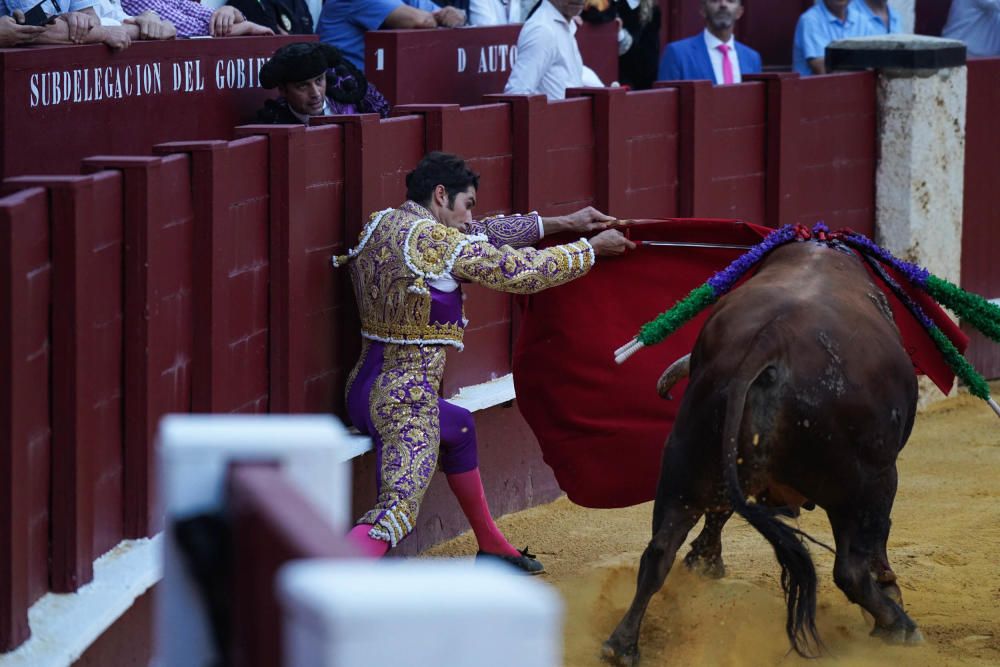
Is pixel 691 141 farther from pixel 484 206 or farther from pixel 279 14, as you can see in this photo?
pixel 279 14

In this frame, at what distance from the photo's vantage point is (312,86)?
5797 mm

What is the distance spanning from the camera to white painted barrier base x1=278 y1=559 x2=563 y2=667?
1184mm

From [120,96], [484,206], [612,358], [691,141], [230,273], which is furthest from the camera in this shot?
[691,141]

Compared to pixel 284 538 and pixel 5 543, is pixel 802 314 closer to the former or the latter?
pixel 5 543

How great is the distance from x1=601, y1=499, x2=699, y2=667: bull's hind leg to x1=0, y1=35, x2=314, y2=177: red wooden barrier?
2.23m

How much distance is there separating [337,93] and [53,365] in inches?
99.5

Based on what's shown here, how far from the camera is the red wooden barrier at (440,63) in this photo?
6988 mm

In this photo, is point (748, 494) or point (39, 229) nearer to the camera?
point (39, 229)

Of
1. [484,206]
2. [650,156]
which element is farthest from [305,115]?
[650,156]

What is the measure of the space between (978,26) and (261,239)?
263 inches

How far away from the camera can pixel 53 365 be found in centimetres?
368

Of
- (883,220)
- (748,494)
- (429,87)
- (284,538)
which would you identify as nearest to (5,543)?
(748,494)

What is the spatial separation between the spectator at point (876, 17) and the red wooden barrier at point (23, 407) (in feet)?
24.6

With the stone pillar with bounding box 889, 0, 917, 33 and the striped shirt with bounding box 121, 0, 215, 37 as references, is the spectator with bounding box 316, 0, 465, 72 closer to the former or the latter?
the striped shirt with bounding box 121, 0, 215, 37
